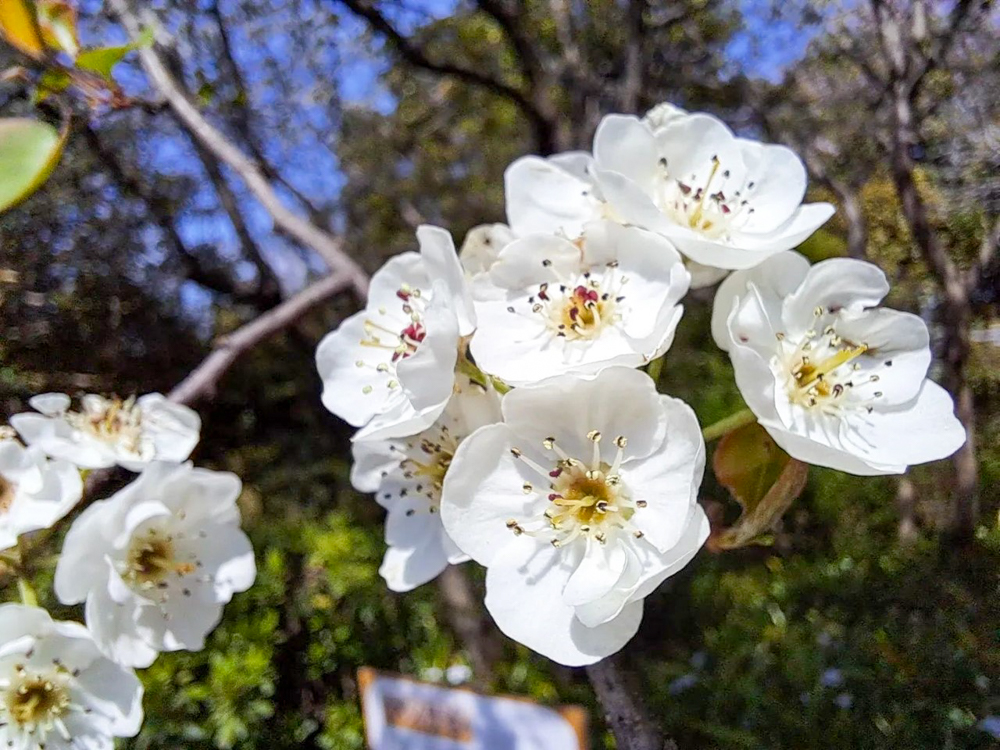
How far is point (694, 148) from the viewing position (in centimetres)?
81

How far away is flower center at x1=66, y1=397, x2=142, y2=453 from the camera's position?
1.03 metres

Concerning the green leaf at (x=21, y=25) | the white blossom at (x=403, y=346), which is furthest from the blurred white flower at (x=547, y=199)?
the green leaf at (x=21, y=25)

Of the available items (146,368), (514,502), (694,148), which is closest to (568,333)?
(514,502)

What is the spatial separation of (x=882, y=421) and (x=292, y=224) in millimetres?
915

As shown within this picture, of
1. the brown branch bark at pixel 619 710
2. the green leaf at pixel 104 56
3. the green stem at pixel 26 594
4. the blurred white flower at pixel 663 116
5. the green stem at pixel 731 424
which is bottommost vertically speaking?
the brown branch bark at pixel 619 710

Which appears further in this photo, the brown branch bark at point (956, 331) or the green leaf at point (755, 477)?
the brown branch bark at point (956, 331)

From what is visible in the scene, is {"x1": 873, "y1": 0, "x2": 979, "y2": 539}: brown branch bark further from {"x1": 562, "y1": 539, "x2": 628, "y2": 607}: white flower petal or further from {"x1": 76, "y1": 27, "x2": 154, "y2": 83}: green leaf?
{"x1": 76, "y1": 27, "x2": 154, "y2": 83}: green leaf

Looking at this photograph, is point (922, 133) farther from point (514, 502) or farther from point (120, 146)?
point (120, 146)

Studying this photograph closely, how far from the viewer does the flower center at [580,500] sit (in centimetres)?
65

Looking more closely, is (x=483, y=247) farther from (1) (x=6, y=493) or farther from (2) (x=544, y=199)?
(1) (x=6, y=493)

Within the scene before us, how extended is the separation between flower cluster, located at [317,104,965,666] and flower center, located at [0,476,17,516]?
0.38 metres

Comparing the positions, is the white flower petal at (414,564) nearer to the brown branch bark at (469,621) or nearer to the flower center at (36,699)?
the flower center at (36,699)

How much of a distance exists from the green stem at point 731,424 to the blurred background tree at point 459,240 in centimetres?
12

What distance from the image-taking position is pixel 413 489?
32.6 inches
